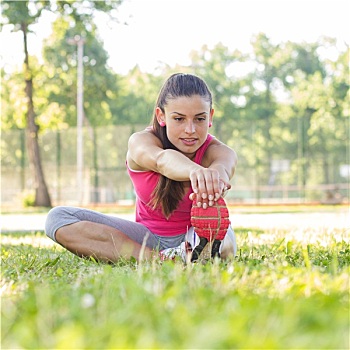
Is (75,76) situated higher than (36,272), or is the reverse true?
(75,76)

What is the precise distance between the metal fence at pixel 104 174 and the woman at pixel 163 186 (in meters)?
23.4

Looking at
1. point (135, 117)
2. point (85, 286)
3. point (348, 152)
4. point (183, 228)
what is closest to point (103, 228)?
point (183, 228)

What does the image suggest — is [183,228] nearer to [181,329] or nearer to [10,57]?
[181,329]

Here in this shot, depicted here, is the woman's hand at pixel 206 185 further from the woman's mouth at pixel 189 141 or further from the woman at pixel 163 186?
the woman's mouth at pixel 189 141

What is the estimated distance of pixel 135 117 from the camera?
161 feet

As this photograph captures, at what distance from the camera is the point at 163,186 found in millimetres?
4238

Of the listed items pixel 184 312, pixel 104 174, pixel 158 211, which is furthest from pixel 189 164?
pixel 104 174

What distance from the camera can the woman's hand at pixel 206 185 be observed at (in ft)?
11.4

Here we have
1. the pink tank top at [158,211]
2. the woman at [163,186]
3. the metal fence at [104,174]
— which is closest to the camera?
the woman at [163,186]

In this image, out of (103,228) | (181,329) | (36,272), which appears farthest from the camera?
(103,228)

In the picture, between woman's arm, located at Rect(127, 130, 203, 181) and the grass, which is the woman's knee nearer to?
woman's arm, located at Rect(127, 130, 203, 181)

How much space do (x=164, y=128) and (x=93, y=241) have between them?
0.87 m

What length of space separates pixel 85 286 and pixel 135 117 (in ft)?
154

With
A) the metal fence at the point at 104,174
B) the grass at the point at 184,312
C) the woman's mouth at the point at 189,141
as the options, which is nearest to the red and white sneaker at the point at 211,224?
the woman's mouth at the point at 189,141
